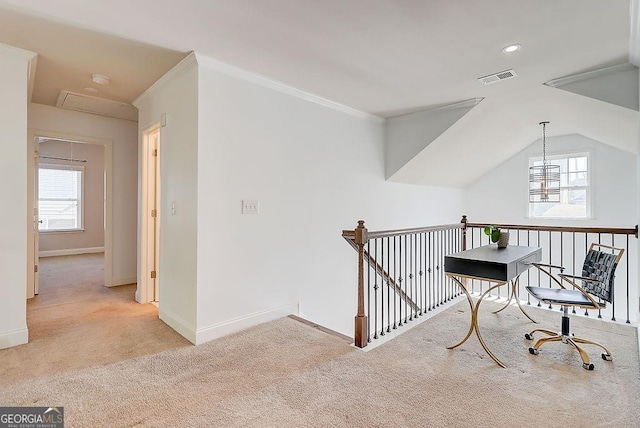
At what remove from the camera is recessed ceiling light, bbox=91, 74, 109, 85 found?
3.14m

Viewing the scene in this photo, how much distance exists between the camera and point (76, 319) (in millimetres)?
3287

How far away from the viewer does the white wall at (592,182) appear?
504 cm

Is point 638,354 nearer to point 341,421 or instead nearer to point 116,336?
point 341,421

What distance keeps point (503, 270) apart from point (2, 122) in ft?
13.1

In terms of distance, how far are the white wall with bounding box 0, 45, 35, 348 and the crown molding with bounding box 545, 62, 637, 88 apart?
473 centimetres

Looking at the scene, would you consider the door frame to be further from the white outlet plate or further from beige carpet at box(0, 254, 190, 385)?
the white outlet plate

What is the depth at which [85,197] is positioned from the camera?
7.77 meters

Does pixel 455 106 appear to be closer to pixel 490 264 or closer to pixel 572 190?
pixel 490 264

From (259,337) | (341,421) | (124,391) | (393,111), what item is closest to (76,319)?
(124,391)

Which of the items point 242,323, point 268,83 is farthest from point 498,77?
point 242,323

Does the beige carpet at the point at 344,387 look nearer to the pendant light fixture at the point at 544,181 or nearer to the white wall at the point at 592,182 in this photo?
the pendant light fixture at the point at 544,181

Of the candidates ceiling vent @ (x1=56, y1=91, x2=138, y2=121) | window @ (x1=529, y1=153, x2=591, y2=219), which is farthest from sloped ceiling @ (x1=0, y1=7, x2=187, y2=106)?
window @ (x1=529, y1=153, x2=591, y2=219)

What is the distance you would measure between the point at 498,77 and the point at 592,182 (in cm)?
362

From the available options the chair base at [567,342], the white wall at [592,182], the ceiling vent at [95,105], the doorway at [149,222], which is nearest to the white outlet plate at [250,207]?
the doorway at [149,222]
